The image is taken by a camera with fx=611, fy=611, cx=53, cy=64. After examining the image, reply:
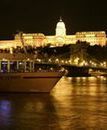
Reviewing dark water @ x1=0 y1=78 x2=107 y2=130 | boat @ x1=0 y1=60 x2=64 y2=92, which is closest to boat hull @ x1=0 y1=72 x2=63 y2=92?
boat @ x1=0 y1=60 x2=64 y2=92

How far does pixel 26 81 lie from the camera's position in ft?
159

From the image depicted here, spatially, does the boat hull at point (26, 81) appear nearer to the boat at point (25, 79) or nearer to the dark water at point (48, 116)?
the boat at point (25, 79)

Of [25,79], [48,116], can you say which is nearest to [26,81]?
[25,79]

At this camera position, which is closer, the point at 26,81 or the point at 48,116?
the point at 48,116

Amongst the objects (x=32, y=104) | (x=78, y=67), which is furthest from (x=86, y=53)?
(x=32, y=104)

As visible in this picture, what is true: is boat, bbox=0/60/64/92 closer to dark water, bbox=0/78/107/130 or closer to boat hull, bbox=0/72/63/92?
boat hull, bbox=0/72/63/92

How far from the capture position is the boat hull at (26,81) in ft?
158

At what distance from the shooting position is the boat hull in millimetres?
48250

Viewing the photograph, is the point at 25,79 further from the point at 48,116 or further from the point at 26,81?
the point at 48,116

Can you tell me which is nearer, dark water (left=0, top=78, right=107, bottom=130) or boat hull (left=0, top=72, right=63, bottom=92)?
dark water (left=0, top=78, right=107, bottom=130)

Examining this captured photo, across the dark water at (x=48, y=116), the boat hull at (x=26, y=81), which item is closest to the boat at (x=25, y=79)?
the boat hull at (x=26, y=81)

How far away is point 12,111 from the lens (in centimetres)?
3369

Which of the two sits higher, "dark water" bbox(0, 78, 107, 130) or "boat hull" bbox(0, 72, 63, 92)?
"boat hull" bbox(0, 72, 63, 92)

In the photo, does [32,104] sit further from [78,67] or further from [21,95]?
[78,67]
